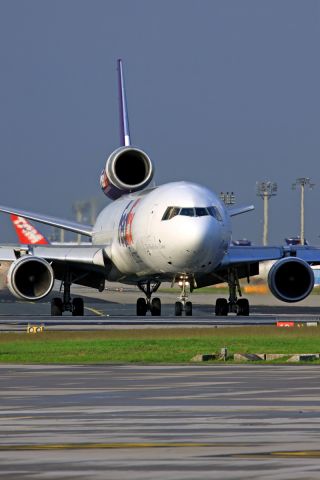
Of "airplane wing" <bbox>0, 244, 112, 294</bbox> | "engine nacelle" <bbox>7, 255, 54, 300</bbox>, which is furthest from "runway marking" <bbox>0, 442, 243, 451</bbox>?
"airplane wing" <bbox>0, 244, 112, 294</bbox>

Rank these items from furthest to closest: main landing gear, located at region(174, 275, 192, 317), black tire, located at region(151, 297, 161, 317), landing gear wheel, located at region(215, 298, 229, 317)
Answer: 1. black tire, located at region(151, 297, 161, 317)
2. landing gear wheel, located at region(215, 298, 229, 317)
3. main landing gear, located at region(174, 275, 192, 317)

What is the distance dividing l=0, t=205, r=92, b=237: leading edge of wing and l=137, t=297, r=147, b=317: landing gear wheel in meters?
6.47

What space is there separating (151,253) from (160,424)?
3900cm

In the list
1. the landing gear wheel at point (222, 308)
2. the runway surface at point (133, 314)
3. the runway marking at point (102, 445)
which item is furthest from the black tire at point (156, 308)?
the runway marking at point (102, 445)

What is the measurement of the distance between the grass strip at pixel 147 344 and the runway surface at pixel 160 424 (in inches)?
180

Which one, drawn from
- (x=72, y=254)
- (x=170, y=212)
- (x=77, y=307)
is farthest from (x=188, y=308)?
(x=72, y=254)

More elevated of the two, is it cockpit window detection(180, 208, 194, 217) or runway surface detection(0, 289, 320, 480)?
cockpit window detection(180, 208, 194, 217)

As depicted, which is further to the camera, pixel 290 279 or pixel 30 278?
pixel 290 279

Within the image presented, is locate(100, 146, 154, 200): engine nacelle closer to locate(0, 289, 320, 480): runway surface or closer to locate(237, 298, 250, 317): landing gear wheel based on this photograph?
locate(237, 298, 250, 317): landing gear wheel

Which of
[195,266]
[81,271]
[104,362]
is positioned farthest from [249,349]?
[81,271]

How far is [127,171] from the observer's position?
67188 mm

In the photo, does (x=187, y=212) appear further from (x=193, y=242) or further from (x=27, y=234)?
(x=27, y=234)

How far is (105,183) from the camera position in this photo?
2662 inches

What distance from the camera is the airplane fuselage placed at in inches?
2170
